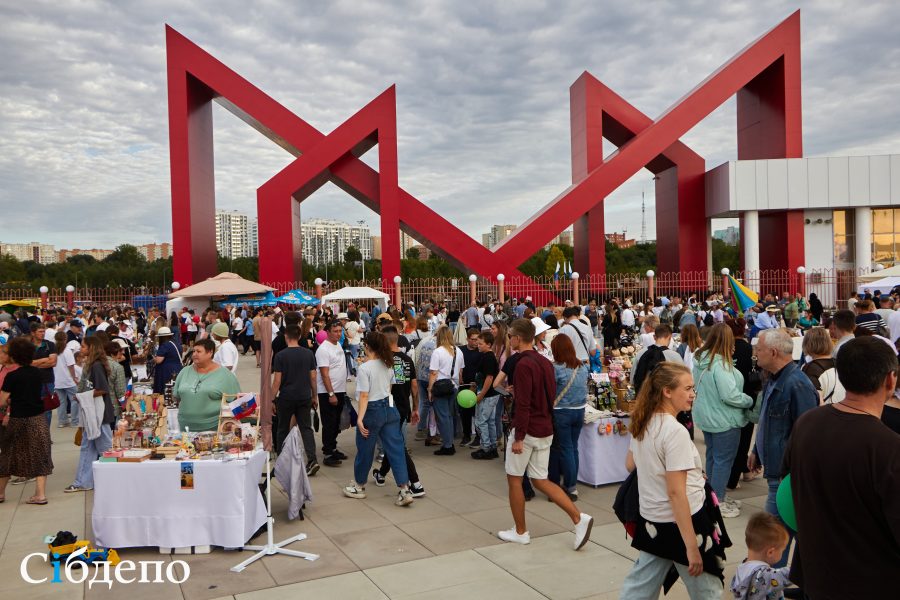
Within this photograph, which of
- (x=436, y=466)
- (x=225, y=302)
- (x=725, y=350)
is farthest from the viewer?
(x=225, y=302)

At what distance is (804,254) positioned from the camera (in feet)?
91.9

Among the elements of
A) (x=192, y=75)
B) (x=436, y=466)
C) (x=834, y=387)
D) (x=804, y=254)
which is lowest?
(x=436, y=466)

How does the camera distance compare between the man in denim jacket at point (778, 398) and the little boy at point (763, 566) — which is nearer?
the little boy at point (763, 566)

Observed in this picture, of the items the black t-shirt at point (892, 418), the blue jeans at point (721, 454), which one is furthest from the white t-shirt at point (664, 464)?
the blue jeans at point (721, 454)

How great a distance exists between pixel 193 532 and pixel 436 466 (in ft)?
10.8

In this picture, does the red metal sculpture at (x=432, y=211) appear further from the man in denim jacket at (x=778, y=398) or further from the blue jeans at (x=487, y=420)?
the man in denim jacket at (x=778, y=398)

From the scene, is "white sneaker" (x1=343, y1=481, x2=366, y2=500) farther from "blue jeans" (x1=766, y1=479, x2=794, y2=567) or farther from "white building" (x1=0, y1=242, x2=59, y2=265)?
"white building" (x1=0, y1=242, x2=59, y2=265)

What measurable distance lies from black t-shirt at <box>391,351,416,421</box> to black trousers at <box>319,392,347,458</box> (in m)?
1.73

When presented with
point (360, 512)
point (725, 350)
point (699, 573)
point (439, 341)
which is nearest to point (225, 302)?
point (439, 341)

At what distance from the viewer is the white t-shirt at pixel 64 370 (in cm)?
1049

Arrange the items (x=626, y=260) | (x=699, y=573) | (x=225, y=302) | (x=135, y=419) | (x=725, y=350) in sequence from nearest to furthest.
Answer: (x=699, y=573) → (x=725, y=350) → (x=135, y=419) → (x=225, y=302) → (x=626, y=260)

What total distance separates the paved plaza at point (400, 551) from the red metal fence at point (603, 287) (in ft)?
56.2

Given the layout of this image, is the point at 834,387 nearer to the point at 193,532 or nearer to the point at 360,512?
the point at 360,512

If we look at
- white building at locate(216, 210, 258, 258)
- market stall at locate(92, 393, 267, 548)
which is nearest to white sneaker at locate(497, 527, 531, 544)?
market stall at locate(92, 393, 267, 548)
